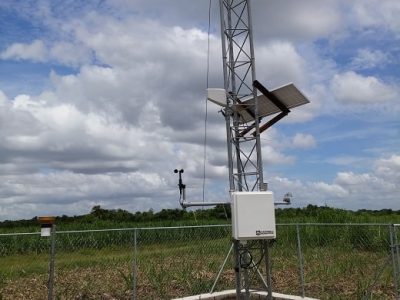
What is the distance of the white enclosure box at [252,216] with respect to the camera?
785cm

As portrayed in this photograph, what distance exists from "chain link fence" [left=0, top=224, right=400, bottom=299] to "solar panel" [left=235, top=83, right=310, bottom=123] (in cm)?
231

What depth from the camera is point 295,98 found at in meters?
8.53

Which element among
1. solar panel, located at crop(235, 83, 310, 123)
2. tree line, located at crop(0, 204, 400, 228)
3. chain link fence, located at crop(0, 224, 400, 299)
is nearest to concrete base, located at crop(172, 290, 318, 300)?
chain link fence, located at crop(0, 224, 400, 299)

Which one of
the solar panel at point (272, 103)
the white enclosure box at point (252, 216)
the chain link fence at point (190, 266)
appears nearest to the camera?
the white enclosure box at point (252, 216)

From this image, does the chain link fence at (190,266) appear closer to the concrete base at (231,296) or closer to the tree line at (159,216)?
the concrete base at (231,296)

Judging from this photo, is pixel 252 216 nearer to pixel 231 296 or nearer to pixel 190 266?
pixel 231 296

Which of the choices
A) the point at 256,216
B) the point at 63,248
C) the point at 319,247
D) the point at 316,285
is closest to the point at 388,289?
the point at 316,285

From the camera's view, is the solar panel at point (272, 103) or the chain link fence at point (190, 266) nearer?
the solar panel at point (272, 103)

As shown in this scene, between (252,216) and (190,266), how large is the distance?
448 centimetres

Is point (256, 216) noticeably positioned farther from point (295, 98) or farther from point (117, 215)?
point (117, 215)

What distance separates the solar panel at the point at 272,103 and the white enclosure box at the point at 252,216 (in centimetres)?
165

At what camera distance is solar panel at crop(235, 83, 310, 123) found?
8445 mm

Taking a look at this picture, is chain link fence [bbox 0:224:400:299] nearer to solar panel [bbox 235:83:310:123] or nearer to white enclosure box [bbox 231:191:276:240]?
white enclosure box [bbox 231:191:276:240]

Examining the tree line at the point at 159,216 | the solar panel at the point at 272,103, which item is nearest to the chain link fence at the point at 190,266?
the solar panel at the point at 272,103
